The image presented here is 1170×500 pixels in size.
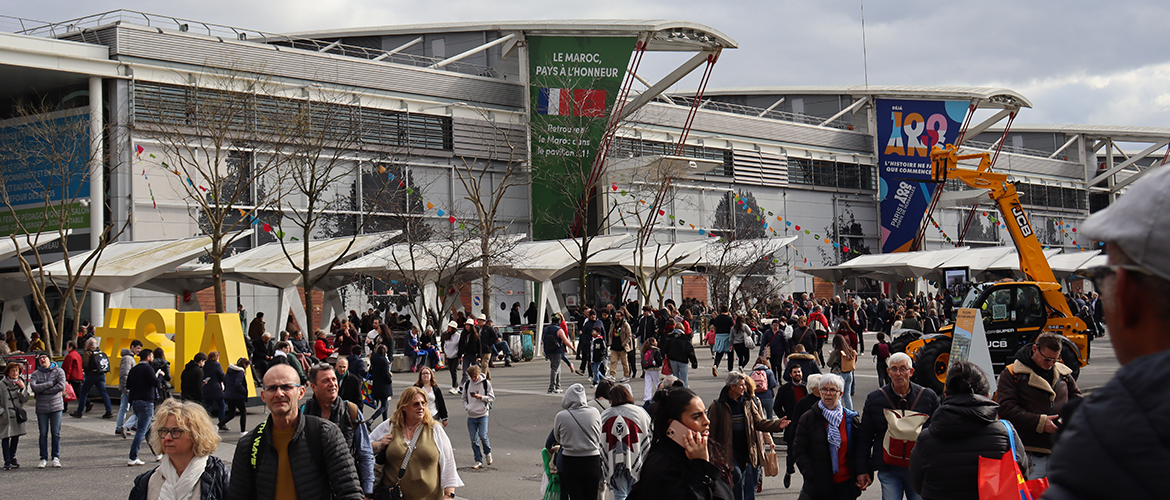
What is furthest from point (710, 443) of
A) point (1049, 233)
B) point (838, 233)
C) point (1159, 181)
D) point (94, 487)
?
point (1049, 233)

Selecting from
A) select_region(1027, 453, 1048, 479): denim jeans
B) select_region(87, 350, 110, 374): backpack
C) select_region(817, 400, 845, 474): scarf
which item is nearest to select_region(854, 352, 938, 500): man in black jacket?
select_region(817, 400, 845, 474): scarf

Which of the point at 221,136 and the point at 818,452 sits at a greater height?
the point at 221,136

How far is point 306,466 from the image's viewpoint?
186 inches

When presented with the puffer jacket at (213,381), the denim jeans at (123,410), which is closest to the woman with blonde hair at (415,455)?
the puffer jacket at (213,381)

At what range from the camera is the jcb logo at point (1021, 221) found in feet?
71.4

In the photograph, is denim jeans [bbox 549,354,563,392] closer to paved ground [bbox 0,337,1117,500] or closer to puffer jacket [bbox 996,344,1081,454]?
paved ground [bbox 0,337,1117,500]

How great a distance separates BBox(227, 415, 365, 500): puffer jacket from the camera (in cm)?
471

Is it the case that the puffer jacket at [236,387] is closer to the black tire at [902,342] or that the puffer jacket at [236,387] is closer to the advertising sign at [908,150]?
the black tire at [902,342]

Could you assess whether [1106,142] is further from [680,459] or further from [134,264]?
[680,459]

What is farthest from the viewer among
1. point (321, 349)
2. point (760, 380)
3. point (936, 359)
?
point (321, 349)

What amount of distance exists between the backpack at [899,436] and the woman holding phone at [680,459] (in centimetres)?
277

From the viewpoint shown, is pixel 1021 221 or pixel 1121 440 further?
pixel 1021 221

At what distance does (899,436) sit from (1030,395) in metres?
1.30

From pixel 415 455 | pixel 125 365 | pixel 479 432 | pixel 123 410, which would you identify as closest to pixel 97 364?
pixel 125 365
